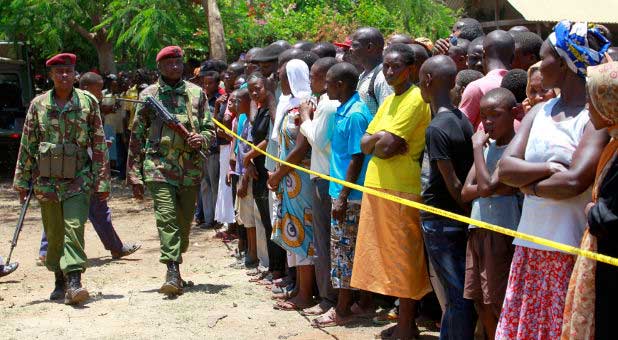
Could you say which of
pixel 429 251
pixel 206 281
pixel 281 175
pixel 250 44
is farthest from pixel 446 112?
pixel 250 44

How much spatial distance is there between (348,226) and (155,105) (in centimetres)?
233

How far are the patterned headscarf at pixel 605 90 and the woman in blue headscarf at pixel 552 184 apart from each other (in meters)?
0.31

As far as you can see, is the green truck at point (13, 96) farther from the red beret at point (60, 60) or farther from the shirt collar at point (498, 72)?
the shirt collar at point (498, 72)

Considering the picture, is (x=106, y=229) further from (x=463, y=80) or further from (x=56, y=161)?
(x=463, y=80)

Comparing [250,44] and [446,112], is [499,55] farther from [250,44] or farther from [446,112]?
[250,44]

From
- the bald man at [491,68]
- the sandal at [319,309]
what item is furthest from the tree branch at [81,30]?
the bald man at [491,68]

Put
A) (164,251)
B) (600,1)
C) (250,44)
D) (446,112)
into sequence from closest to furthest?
(446,112), (164,251), (250,44), (600,1)

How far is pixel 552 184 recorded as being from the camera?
152 inches

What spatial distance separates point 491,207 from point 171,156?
3796mm

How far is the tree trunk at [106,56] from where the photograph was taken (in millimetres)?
18328

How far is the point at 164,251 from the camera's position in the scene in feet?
25.5

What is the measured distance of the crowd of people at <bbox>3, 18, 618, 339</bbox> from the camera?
3.97 m

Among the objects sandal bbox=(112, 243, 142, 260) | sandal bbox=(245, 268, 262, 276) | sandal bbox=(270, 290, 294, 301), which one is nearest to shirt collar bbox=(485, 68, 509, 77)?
sandal bbox=(270, 290, 294, 301)

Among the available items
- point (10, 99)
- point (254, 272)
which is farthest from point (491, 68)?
point (10, 99)
